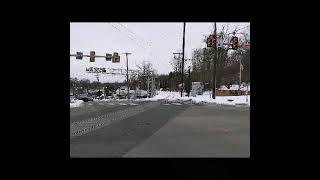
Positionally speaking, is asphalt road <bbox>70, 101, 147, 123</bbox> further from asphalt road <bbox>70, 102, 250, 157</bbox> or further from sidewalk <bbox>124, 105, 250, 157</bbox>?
sidewalk <bbox>124, 105, 250, 157</bbox>

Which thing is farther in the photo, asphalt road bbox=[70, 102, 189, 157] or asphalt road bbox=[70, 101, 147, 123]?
asphalt road bbox=[70, 101, 147, 123]

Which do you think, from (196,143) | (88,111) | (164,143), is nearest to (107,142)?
(164,143)

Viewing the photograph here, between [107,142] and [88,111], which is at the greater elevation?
[107,142]

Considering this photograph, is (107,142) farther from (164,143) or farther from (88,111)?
(88,111)

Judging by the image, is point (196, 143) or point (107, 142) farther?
point (107, 142)

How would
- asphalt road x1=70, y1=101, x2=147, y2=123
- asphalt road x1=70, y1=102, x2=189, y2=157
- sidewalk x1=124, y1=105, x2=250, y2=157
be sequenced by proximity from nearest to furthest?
sidewalk x1=124, y1=105, x2=250, y2=157 → asphalt road x1=70, y1=102, x2=189, y2=157 → asphalt road x1=70, y1=101, x2=147, y2=123

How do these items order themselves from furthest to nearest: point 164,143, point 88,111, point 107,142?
point 88,111, point 107,142, point 164,143

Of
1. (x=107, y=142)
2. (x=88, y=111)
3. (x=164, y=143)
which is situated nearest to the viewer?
(x=164, y=143)

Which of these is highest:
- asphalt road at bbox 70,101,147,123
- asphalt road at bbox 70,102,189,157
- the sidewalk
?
the sidewalk

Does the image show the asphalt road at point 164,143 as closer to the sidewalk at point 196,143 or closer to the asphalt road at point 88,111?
the sidewalk at point 196,143

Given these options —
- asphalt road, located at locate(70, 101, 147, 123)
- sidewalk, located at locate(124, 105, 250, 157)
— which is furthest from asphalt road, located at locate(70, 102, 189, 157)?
asphalt road, located at locate(70, 101, 147, 123)

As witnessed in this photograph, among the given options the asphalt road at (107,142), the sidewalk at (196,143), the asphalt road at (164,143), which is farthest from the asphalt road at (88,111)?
the sidewalk at (196,143)
